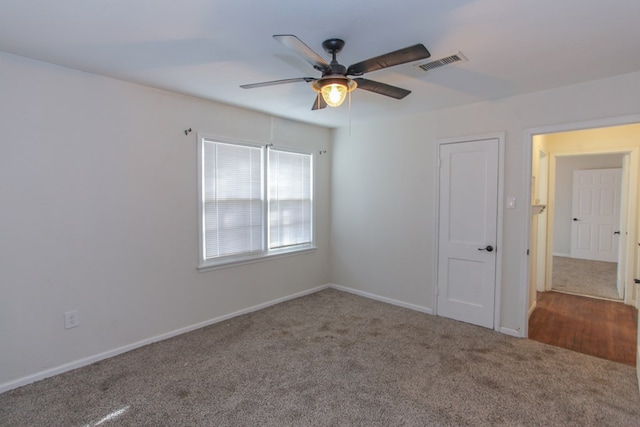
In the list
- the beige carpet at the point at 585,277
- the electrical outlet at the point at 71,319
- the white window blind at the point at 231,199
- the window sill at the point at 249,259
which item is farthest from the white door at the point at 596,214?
the electrical outlet at the point at 71,319

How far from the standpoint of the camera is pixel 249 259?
391cm

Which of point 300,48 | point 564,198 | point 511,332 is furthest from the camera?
point 564,198

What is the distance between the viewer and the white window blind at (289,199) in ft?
13.8

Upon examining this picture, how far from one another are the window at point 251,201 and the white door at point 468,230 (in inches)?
73.7

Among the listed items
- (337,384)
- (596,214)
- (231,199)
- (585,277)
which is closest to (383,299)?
(337,384)

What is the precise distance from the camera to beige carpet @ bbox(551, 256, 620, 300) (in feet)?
16.0

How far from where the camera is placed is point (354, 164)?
4.67 metres

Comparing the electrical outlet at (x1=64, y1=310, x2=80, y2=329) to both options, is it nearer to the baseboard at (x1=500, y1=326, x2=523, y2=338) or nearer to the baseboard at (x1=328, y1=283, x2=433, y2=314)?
Answer: the baseboard at (x1=328, y1=283, x2=433, y2=314)

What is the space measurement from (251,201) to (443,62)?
8.26 feet

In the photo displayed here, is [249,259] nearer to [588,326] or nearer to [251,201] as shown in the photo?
[251,201]

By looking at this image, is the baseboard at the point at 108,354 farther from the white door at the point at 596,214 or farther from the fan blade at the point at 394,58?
the white door at the point at 596,214

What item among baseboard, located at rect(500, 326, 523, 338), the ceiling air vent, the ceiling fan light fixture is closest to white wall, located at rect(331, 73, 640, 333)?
baseboard, located at rect(500, 326, 523, 338)

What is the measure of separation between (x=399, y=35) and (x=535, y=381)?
272 centimetres

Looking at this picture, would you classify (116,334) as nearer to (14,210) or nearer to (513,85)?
(14,210)
